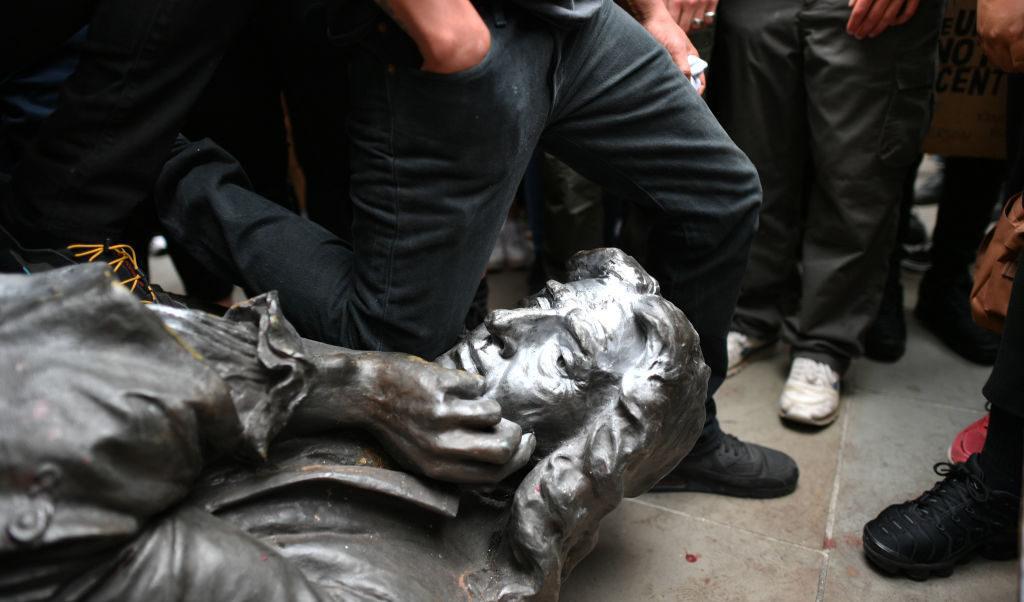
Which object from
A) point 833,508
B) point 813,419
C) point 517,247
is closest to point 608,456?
point 833,508

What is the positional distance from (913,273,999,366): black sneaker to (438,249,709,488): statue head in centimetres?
176

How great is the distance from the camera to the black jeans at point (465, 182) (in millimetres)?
1299

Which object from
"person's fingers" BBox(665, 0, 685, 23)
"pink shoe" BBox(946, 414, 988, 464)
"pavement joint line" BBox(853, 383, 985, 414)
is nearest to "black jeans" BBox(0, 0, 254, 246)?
"person's fingers" BBox(665, 0, 685, 23)

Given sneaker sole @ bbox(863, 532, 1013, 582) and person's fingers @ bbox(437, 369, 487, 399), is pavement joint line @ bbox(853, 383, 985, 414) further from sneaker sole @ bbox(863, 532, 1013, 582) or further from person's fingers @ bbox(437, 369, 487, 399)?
person's fingers @ bbox(437, 369, 487, 399)

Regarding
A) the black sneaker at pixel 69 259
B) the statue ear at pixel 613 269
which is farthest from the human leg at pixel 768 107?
the black sneaker at pixel 69 259

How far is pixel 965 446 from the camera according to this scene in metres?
2.17

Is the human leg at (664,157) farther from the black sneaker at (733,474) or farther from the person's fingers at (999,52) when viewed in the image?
the person's fingers at (999,52)

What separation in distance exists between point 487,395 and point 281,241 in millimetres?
504

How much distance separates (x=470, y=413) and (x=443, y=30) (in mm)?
518

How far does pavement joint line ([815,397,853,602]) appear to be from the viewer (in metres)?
1.81

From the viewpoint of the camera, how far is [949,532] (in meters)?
1.81

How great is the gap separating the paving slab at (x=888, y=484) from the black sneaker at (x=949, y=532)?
4cm

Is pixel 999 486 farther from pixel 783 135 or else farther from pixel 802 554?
pixel 783 135

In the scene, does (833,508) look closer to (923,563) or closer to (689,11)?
(923,563)
